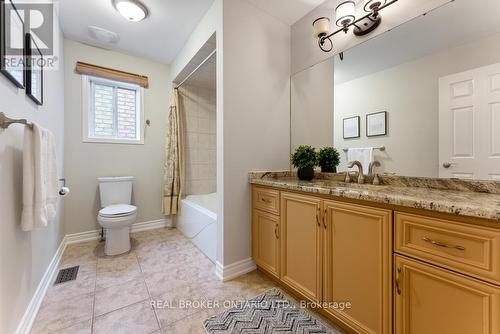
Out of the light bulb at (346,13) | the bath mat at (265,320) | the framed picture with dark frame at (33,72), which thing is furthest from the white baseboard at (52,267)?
the light bulb at (346,13)

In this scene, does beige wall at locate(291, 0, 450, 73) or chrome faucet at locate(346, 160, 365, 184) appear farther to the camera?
chrome faucet at locate(346, 160, 365, 184)

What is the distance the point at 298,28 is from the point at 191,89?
5.78 feet

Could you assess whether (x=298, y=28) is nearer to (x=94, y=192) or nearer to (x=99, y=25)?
(x=99, y=25)

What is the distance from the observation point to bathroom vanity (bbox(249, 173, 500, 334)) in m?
0.75

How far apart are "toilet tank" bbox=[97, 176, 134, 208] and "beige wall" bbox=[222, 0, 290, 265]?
1.61 meters

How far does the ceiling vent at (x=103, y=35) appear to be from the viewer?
7.47 ft

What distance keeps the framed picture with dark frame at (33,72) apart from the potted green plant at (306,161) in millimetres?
1919

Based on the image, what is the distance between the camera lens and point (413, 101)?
140cm

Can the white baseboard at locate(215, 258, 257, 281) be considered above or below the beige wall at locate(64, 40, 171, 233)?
below

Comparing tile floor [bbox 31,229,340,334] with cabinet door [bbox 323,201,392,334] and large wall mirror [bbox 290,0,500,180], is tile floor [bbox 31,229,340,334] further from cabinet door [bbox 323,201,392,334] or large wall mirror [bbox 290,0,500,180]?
large wall mirror [bbox 290,0,500,180]

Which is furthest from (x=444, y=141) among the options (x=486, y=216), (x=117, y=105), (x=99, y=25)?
(x=117, y=105)

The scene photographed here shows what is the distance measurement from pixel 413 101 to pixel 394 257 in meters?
1.05

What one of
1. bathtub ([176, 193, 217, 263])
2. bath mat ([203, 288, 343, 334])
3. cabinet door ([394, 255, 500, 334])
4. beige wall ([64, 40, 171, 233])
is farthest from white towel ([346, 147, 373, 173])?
beige wall ([64, 40, 171, 233])

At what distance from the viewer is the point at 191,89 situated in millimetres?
3180
